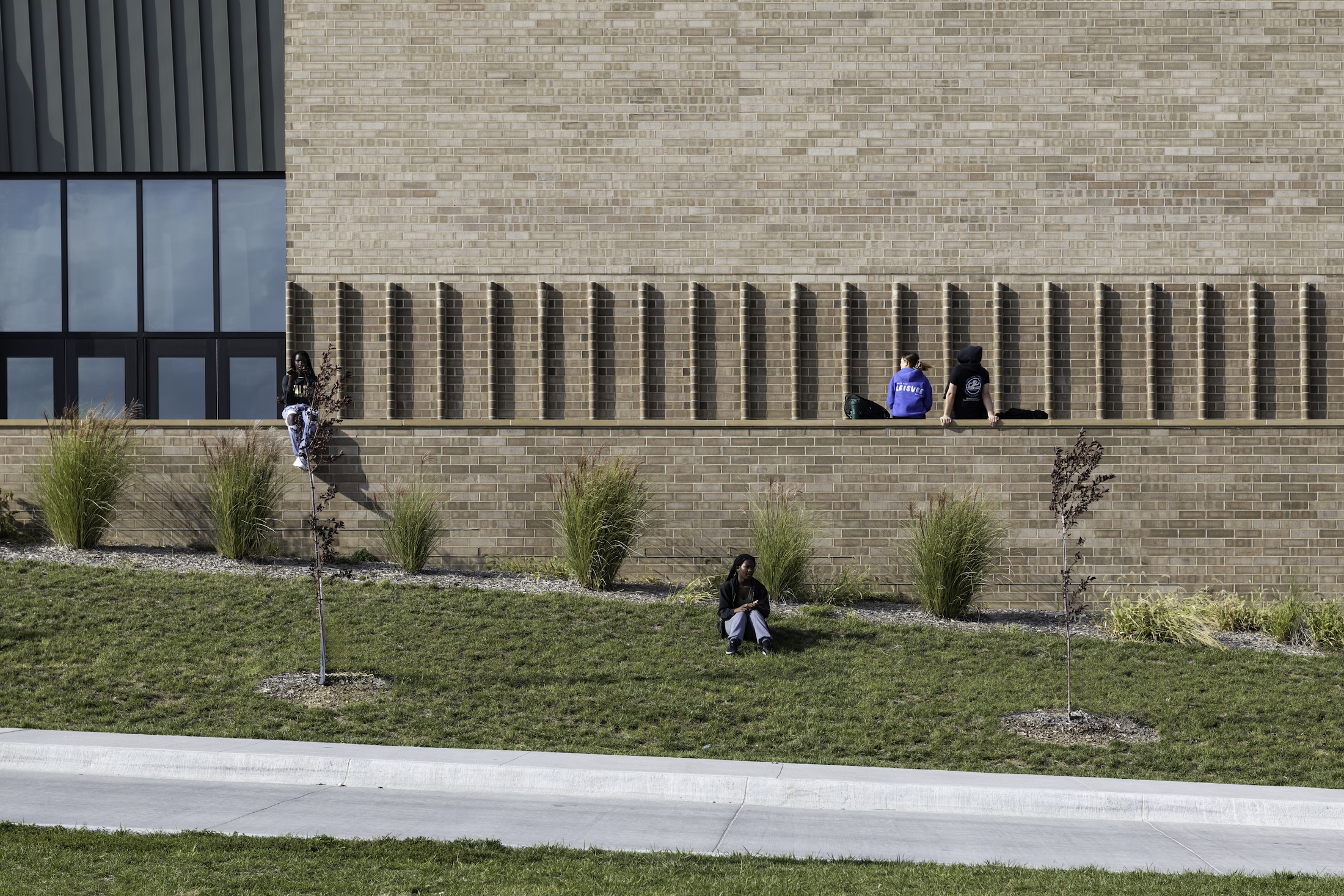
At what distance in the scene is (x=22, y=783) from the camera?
8.24 meters

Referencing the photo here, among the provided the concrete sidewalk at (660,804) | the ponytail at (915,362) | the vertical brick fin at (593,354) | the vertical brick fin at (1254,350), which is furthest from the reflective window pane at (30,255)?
the vertical brick fin at (1254,350)

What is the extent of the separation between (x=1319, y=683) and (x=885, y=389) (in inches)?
308

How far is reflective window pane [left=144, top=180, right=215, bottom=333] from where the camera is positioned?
846 inches

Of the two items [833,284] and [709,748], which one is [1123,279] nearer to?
[833,284]

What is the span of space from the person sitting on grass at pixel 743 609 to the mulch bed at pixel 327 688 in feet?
10.9

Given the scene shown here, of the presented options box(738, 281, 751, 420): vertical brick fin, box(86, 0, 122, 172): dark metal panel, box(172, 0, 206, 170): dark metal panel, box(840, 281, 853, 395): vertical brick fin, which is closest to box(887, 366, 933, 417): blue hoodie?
box(840, 281, 853, 395): vertical brick fin

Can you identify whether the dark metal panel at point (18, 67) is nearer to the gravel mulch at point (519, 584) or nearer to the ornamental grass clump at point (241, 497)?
the gravel mulch at point (519, 584)

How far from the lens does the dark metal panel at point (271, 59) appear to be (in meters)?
20.0

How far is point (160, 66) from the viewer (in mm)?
20531

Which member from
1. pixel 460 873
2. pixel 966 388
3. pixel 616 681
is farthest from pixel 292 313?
Answer: pixel 460 873

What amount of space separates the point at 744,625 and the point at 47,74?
15883 millimetres

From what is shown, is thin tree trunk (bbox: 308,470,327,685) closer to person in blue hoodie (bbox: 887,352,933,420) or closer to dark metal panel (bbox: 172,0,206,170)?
person in blue hoodie (bbox: 887,352,933,420)

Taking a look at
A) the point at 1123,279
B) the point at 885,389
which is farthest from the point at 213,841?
the point at 1123,279

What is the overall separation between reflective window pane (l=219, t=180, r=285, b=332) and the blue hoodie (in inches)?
432
